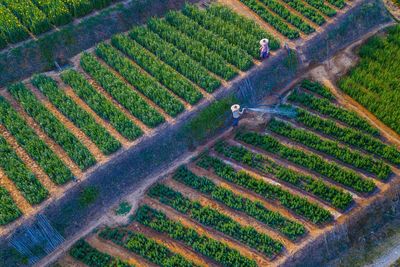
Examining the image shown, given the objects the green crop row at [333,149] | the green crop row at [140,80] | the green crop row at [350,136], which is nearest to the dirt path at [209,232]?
the green crop row at [140,80]

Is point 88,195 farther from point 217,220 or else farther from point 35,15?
point 35,15

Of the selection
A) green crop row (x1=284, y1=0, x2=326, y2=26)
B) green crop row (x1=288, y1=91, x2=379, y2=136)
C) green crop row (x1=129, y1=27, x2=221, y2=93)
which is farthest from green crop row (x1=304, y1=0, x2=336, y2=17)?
green crop row (x1=129, y1=27, x2=221, y2=93)

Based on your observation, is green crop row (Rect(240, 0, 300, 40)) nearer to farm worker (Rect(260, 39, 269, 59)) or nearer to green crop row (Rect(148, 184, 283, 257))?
farm worker (Rect(260, 39, 269, 59))

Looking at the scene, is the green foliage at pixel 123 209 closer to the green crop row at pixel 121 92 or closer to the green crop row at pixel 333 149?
the green crop row at pixel 121 92

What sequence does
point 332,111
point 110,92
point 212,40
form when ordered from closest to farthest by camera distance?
point 110,92 < point 332,111 < point 212,40

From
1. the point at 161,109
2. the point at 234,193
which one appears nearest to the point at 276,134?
the point at 234,193

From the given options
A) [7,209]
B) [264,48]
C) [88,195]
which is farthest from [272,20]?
[7,209]
